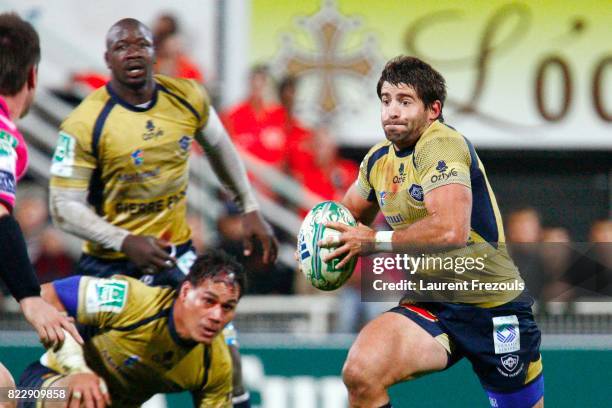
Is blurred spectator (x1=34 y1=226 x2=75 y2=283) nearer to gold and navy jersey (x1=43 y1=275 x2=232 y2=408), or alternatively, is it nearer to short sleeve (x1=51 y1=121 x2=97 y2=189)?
short sleeve (x1=51 y1=121 x2=97 y2=189)

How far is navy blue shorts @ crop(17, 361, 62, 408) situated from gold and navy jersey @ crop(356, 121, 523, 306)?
179cm

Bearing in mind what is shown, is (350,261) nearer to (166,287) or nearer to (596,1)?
(166,287)

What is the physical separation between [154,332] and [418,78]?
1846mm

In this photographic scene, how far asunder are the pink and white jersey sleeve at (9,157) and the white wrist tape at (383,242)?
160cm

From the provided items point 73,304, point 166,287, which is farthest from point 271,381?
point 73,304

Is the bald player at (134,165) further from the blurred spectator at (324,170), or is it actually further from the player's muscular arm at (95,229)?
the blurred spectator at (324,170)

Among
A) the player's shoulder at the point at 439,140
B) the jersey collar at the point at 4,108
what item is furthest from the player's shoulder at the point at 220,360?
the jersey collar at the point at 4,108

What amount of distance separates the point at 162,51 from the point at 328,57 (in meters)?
2.15

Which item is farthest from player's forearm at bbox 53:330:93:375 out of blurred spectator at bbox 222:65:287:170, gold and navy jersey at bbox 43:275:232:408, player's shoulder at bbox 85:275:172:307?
blurred spectator at bbox 222:65:287:170

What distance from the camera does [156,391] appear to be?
21.2ft

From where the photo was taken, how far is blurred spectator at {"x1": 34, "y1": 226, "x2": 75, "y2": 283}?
980 cm

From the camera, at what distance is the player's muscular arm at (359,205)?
6234 millimetres

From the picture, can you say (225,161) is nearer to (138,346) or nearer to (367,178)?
(367,178)

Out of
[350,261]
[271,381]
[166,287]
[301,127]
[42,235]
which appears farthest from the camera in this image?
[301,127]
